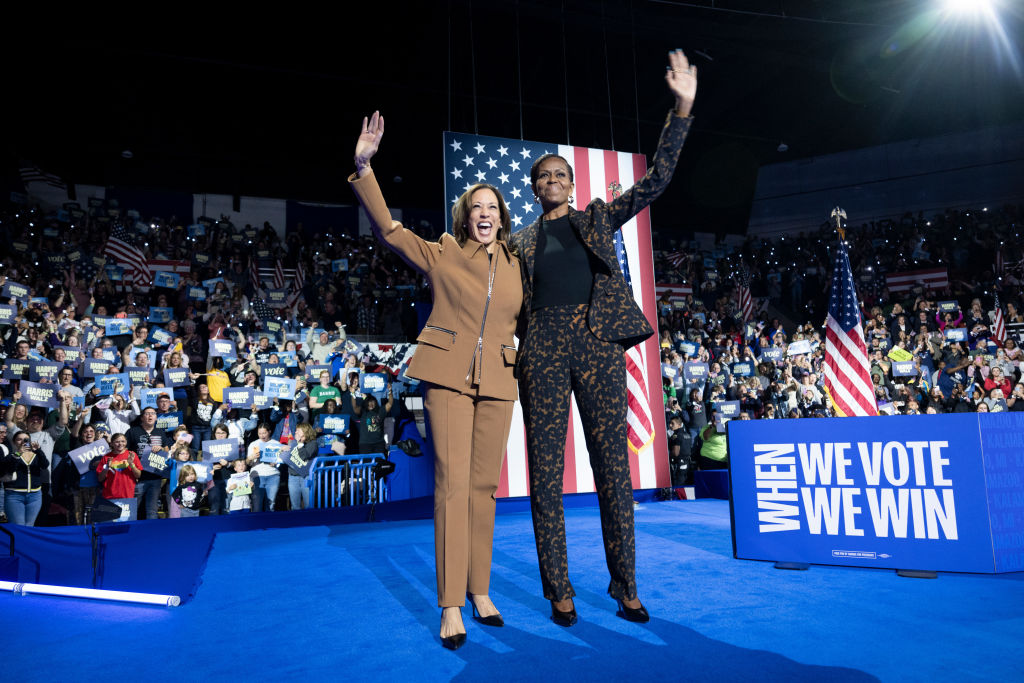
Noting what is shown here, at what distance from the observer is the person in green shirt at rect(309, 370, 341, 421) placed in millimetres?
7461

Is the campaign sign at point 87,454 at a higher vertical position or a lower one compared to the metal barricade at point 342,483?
higher

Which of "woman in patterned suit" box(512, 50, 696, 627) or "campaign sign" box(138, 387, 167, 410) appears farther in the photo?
Result: "campaign sign" box(138, 387, 167, 410)

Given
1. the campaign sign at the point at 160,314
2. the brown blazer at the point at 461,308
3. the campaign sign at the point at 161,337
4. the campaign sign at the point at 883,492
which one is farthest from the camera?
the campaign sign at the point at 160,314

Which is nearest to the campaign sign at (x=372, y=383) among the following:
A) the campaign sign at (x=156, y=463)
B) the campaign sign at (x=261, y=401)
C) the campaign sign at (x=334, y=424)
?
→ the campaign sign at (x=334, y=424)

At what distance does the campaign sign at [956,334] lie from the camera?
9.89 metres

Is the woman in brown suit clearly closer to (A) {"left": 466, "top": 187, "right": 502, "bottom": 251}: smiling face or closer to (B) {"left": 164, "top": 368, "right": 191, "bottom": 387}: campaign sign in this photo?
(A) {"left": 466, "top": 187, "right": 502, "bottom": 251}: smiling face

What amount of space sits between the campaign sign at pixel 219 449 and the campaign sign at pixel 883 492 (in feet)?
16.8

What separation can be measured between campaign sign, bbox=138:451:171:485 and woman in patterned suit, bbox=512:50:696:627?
16.6 feet

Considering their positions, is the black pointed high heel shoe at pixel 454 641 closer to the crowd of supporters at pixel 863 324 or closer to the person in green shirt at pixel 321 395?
the crowd of supporters at pixel 863 324

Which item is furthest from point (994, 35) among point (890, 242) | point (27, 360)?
point (27, 360)

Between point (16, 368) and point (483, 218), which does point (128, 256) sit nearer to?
point (16, 368)

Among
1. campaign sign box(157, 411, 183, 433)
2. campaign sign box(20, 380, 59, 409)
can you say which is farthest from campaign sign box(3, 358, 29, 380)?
campaign sign box(157, 411, 183, 433)

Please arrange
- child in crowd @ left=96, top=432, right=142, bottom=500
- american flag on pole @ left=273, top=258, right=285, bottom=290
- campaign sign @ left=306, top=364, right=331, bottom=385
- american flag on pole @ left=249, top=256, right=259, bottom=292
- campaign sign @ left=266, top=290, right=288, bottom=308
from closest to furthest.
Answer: child in crowd @ left=96, top=432, right=142, bottom=500
campaign sign @ left=306, top=364, right=331, bottom=385
campaign sign @ left=266, top=290, right=288, bottom=308
american flag on pole @ left=249, top=256, right=259, bottom=292
american flag on pole @ left=273, top=258, right=285, bottom=290

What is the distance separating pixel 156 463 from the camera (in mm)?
5996
